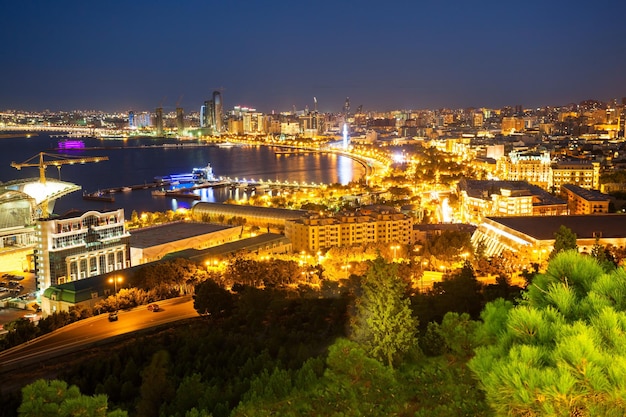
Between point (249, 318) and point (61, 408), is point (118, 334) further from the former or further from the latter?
point (61, 408)

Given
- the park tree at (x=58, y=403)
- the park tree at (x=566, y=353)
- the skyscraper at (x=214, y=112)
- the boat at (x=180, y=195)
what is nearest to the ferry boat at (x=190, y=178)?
the boat at (x=180, y=195)

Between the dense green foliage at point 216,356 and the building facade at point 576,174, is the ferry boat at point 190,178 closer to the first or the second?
the building facade at point 576,174

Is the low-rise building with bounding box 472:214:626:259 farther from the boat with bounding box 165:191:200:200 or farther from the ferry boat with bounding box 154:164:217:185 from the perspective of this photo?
the ferry boat with bounding box 154:164:217:185

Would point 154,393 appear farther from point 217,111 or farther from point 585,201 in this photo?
point 217,111

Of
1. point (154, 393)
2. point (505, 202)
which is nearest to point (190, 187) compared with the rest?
point (505, 202)

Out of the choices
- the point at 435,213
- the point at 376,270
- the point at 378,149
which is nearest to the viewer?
the point at 376,270

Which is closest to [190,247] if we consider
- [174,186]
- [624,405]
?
[624,405]
